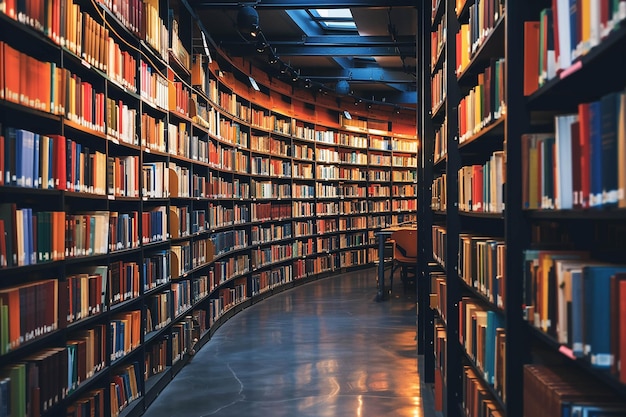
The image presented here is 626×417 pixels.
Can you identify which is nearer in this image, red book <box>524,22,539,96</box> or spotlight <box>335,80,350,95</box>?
red book <box>524,22,539,96</box>

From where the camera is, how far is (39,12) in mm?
3250

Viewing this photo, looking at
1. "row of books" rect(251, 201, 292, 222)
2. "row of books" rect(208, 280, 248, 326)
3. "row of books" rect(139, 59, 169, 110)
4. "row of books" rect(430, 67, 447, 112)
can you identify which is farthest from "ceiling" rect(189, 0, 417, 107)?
"row of books" rect(208, 280, 248, 326)

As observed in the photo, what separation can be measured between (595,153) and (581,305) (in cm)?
Result: 40

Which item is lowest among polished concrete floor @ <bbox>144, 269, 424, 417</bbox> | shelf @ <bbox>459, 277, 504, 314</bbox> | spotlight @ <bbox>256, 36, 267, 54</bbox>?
polished concrete floor @ <bbox>144, 269, 424, 417</bbox>

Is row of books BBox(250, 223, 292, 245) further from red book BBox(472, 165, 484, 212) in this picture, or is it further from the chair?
red book BBox(472, 165, 484, 212)

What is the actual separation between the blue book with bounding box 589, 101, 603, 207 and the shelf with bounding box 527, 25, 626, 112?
0.12 meters

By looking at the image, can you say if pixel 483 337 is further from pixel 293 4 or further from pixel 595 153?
pixel 293 4

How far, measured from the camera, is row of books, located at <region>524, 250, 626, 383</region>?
161 cm

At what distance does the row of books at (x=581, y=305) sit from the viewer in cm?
161

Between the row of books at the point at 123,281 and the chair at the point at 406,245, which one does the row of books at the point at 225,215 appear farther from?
the row of books at the point at 123,281

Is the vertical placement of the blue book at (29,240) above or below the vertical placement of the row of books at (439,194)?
below

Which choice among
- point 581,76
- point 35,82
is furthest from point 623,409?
point 35,82

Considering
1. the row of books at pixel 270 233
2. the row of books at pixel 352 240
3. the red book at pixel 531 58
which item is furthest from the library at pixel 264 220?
the row of books at pixel 352 240

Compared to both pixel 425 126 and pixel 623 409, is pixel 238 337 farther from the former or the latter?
pixel 623 409
